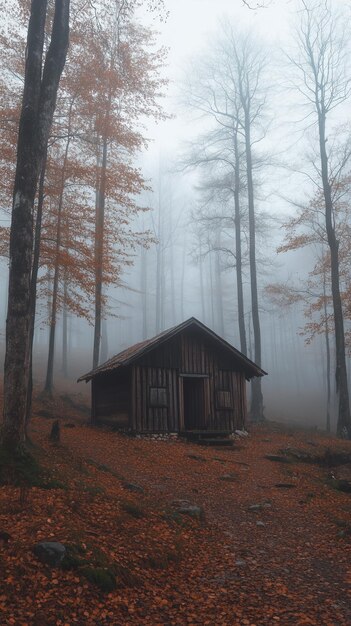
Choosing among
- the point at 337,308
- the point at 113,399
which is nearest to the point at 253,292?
the point at 337,308

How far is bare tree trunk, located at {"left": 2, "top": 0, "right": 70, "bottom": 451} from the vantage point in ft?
25.6

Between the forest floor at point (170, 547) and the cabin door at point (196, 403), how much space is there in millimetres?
7051

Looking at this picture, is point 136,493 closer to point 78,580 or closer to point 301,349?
point 78,580

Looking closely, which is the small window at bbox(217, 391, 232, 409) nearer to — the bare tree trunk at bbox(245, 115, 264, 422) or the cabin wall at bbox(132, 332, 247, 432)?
the cabin wall at bbox(132, 332, 247, 432)

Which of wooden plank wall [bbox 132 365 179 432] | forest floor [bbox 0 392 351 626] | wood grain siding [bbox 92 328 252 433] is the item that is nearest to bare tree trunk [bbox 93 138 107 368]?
wood grain siding [bbox 92 328 252 433]

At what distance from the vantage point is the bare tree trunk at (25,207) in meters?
7.80

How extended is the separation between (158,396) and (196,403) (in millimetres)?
2713

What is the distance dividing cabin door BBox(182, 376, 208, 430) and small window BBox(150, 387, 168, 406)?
1.58 meters

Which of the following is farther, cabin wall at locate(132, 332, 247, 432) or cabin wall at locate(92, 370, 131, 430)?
cabin wall at locate(92, 370, 131, 430)

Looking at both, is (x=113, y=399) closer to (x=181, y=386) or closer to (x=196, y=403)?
(x=181, y=386)

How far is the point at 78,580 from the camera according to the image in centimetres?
502

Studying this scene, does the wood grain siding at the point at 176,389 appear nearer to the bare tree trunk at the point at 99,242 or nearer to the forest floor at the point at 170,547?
the bare tree trunk at the point at 99,242

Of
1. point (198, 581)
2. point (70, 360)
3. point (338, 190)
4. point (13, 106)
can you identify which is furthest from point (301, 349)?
point (198, 581)

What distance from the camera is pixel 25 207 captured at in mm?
8227
